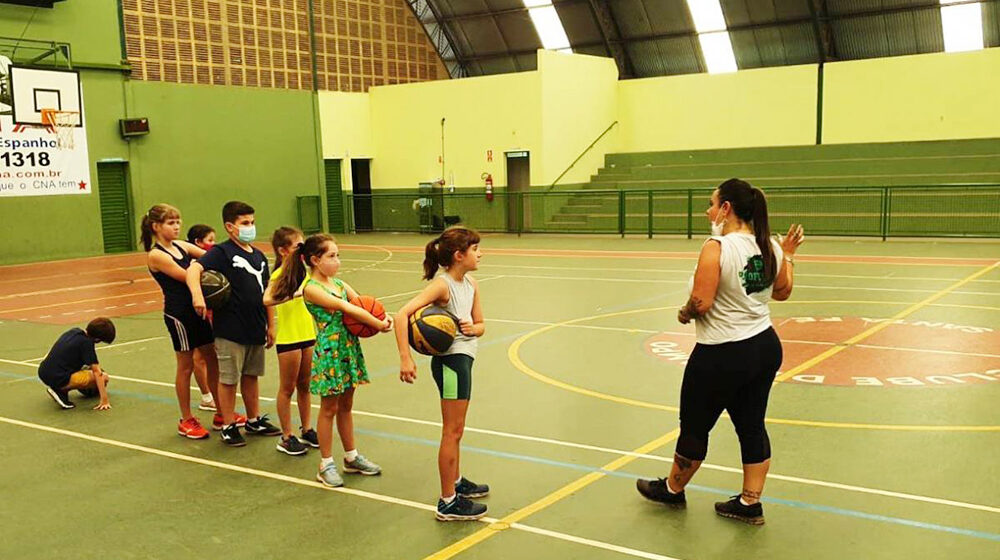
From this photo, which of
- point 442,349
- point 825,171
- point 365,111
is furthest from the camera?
point 365,111

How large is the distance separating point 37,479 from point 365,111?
27.0 m

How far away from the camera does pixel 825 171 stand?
27844 millimetres

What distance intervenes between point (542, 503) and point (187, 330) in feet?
10.7

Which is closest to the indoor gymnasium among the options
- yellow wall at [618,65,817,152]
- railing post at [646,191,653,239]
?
yellow wall at [618,65,817,152]

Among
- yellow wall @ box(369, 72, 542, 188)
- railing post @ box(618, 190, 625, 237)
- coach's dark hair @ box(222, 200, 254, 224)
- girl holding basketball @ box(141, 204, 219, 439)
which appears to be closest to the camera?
coach's dark hair @ box(222, 200, 254, 224)

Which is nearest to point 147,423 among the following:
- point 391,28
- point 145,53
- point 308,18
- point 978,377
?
point 978,377

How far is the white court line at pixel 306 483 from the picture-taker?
4.65 meters

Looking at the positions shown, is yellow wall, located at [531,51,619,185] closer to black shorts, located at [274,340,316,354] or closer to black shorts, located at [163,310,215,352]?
black shorts, located at [163,310,215,352]

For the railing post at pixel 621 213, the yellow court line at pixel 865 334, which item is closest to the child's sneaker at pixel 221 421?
the yellow court line at pixel 865 334

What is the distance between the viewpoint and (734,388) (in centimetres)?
475

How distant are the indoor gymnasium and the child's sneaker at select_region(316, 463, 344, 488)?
0.05 m

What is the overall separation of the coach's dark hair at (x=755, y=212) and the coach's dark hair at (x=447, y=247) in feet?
4.71

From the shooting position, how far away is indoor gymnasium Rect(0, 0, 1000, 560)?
4.97 m

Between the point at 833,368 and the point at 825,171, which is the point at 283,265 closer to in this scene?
the point at 833,368
